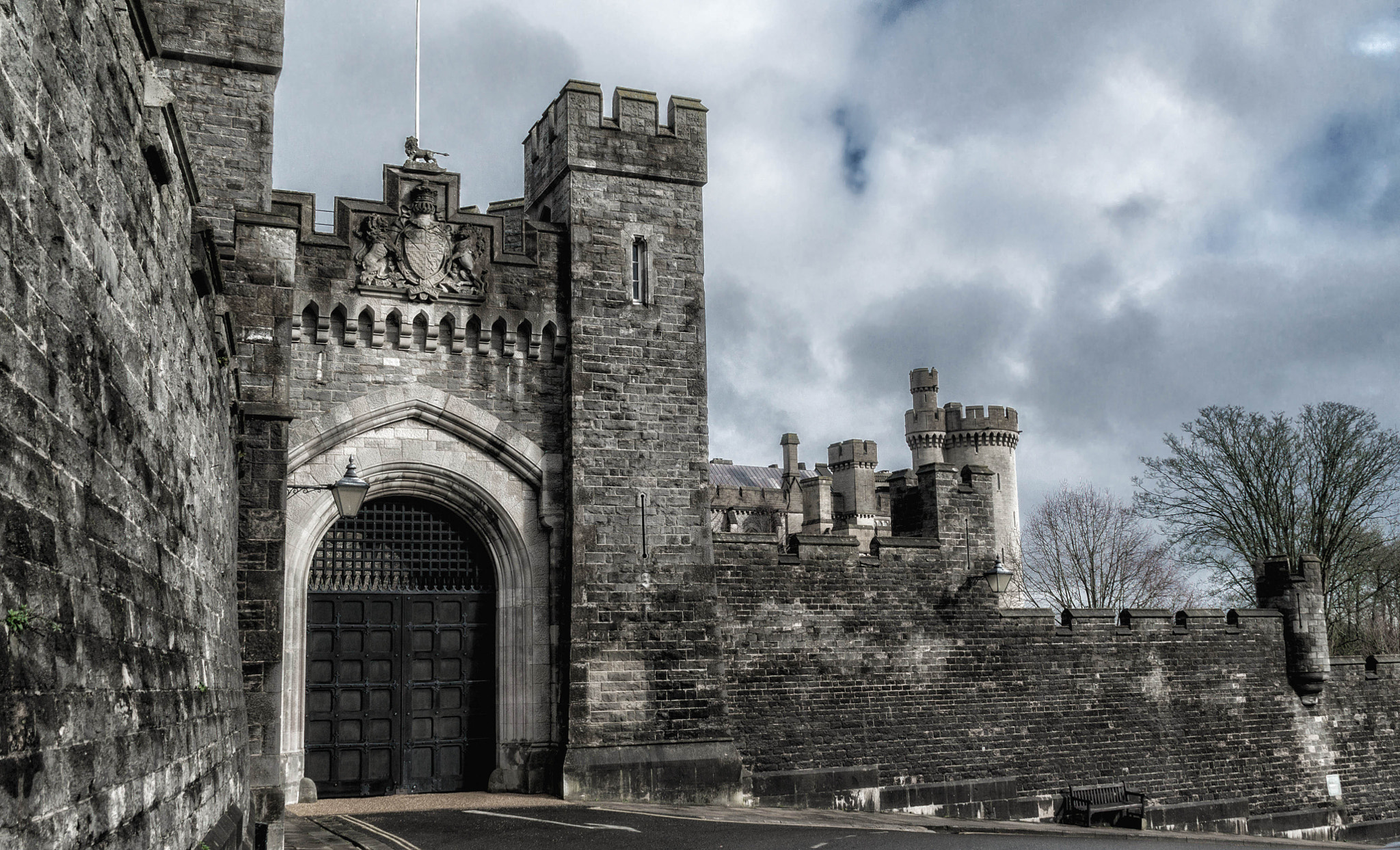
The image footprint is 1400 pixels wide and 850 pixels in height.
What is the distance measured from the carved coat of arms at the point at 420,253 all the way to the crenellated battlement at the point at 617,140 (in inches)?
65.2

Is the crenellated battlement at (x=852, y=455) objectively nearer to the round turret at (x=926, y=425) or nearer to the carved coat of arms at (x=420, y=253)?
the round turret at (x=926, y=425)

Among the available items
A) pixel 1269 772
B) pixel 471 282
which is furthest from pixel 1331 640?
pixel 471 282

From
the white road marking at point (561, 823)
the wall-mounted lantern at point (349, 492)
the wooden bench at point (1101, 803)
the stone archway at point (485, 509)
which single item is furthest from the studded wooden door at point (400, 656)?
the wooden bench at point (1101, 803)

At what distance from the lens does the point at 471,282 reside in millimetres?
14820

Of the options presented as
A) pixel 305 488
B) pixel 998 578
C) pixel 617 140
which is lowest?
pixel 998 578

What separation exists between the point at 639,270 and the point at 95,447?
1177 centimetres

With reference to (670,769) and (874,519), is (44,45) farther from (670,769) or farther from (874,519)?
(874,519)

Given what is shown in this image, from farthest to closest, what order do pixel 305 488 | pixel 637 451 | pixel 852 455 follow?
1. pixel 852 455
2. pixel 637 451
3. pixel 305 488

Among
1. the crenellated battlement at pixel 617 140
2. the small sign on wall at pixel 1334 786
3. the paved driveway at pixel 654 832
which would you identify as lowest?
the small sign on wall at pixel 1334 786

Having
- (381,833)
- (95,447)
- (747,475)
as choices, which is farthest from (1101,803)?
(747,475)

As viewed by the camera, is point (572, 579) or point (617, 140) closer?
point (572, 579)

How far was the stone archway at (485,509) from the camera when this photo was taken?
13.8 m

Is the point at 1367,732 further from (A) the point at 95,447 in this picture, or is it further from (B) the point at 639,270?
(A) the point at 95,447

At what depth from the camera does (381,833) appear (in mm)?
10859
